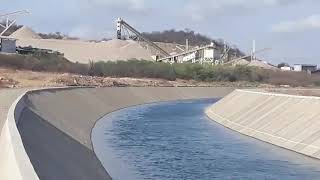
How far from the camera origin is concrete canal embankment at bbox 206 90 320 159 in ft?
148

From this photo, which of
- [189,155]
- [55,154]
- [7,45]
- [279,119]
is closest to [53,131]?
[189,155]

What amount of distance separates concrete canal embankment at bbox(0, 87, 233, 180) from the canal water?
66.5 inches

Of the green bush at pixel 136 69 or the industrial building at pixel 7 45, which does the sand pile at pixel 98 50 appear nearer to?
the green bush at pixel 136 69

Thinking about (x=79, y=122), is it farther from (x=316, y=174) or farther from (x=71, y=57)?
(x=71, y=57)

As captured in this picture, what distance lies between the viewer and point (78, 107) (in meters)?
67.8

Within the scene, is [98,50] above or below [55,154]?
above

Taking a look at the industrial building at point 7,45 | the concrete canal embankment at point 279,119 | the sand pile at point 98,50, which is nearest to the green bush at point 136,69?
the industrial building at point 7,45

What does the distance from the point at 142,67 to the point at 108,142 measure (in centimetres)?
10418

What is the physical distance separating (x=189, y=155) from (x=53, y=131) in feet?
29.8

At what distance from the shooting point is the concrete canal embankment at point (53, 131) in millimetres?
19719

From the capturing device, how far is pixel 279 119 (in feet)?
181

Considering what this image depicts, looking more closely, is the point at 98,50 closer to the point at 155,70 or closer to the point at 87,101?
the point at 155,70

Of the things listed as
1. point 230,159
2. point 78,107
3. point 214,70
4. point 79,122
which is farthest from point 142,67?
point 230,159

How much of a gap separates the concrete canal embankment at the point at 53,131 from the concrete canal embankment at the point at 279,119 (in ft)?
45.9
